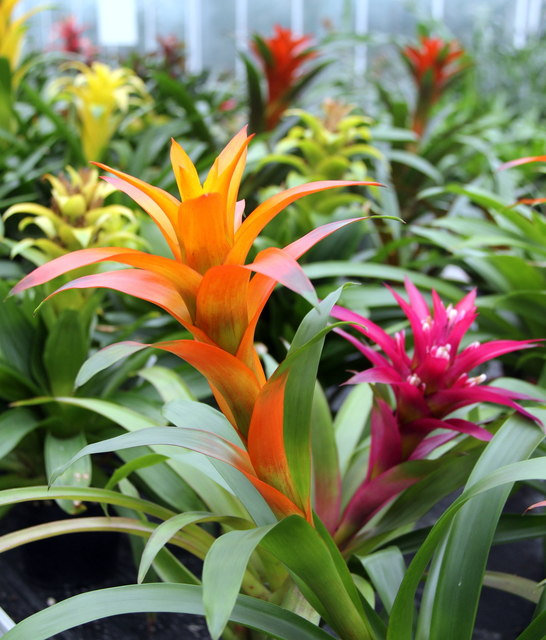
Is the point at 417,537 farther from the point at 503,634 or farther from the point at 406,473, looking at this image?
the point at 503,634

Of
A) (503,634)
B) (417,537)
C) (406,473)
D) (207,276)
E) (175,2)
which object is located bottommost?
(503,634)

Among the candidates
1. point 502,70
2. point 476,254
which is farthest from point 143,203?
point 502,70

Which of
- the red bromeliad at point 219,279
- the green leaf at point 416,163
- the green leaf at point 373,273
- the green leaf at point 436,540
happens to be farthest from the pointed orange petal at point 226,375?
the green leaf at point 416,163

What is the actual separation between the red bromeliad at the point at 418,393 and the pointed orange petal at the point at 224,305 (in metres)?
0.19

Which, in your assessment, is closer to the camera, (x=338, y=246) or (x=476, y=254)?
(x=476, y=254)

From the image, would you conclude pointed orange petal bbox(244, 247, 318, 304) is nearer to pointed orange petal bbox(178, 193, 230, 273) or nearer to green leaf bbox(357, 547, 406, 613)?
pointed orange petal bbox(178, 193, 230, 273)

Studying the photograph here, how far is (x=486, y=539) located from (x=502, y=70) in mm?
4119

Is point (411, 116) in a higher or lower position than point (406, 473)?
higher

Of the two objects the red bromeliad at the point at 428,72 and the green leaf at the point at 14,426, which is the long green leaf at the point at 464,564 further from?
the red bromeliad at the point at 428,72

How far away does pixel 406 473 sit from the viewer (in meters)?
0.85

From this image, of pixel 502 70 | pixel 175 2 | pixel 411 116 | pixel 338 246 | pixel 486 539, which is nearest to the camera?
pixel 486 539

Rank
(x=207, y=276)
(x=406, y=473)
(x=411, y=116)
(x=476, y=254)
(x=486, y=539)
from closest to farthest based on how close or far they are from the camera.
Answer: (x=207, y=276), (x=486, y=539), (x=406, y=473), (x=476, y=254), (x=411, y=116)

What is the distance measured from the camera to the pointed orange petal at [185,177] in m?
0.63

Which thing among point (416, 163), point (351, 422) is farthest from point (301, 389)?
point (416, 163)
